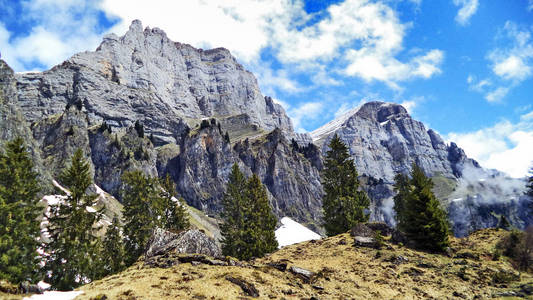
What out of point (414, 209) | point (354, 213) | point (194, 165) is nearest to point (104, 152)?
point (194, 165)

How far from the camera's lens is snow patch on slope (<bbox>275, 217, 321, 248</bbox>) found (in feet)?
483

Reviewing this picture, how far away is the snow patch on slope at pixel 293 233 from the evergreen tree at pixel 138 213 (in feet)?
352

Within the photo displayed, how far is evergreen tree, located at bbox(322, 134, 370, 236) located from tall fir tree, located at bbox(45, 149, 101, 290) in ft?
94.1

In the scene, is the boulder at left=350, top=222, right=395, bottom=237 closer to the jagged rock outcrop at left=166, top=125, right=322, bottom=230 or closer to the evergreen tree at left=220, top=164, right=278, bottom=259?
the evergreen tree at left=220, top=164, right=278, bottom=259

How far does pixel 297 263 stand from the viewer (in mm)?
24016

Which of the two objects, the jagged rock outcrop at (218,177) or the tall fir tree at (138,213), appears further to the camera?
the jagged rock outcrop at (218,177)

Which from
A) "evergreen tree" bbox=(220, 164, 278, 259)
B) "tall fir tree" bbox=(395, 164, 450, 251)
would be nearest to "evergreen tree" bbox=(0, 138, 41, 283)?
"evergreen tree" bbox=(220, 164, 278, 259)

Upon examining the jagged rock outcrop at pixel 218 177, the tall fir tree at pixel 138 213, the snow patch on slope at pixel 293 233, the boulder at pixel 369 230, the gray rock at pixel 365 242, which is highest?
the jagged rock outcrop at pixel 218 177

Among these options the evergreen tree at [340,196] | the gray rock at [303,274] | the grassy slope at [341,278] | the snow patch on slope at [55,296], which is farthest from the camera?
the evergreen tree at [340,196]

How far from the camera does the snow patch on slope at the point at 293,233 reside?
483ft

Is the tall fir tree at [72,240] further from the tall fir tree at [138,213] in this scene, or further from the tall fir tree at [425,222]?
the tall fir tree at [425,222]

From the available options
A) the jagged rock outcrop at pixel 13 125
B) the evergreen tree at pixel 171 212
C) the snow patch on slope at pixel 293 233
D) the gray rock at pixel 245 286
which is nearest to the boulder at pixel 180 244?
the gray rock at pixel 245 286

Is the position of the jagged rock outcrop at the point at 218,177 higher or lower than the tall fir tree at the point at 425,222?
higher

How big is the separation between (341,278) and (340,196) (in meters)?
20.5
